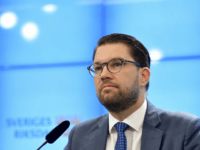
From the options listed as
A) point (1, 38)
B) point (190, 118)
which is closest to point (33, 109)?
point (1, 38)

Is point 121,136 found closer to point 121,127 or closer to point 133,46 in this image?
point 121,127

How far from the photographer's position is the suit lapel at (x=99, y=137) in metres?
1.59

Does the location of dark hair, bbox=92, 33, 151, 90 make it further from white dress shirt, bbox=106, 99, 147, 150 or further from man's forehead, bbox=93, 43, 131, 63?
white dress shirt, bbox=106, 99, 147, 150

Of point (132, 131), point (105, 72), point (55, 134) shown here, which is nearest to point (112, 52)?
point (105, 72)

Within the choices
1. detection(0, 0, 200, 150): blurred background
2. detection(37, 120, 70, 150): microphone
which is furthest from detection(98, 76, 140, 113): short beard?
detection(0, 0, 200, 150): blurred background

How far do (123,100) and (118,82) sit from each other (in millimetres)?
122

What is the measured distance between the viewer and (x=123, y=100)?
1552mm

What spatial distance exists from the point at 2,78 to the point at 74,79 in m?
0.88

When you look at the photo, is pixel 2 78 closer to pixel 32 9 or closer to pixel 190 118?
pixel 32 9

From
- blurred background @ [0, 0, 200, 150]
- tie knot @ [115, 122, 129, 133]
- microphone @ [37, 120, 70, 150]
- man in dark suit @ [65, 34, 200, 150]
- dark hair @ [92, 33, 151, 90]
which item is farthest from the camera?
blurred background @ [0, 0, 200, 150]

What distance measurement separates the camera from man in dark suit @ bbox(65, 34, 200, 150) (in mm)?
1438

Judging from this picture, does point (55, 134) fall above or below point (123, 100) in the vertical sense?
below

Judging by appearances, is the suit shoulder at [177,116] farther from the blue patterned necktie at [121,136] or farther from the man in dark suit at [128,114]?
the blue patterned necktie at [121,136]

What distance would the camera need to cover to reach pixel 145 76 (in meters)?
1.69
